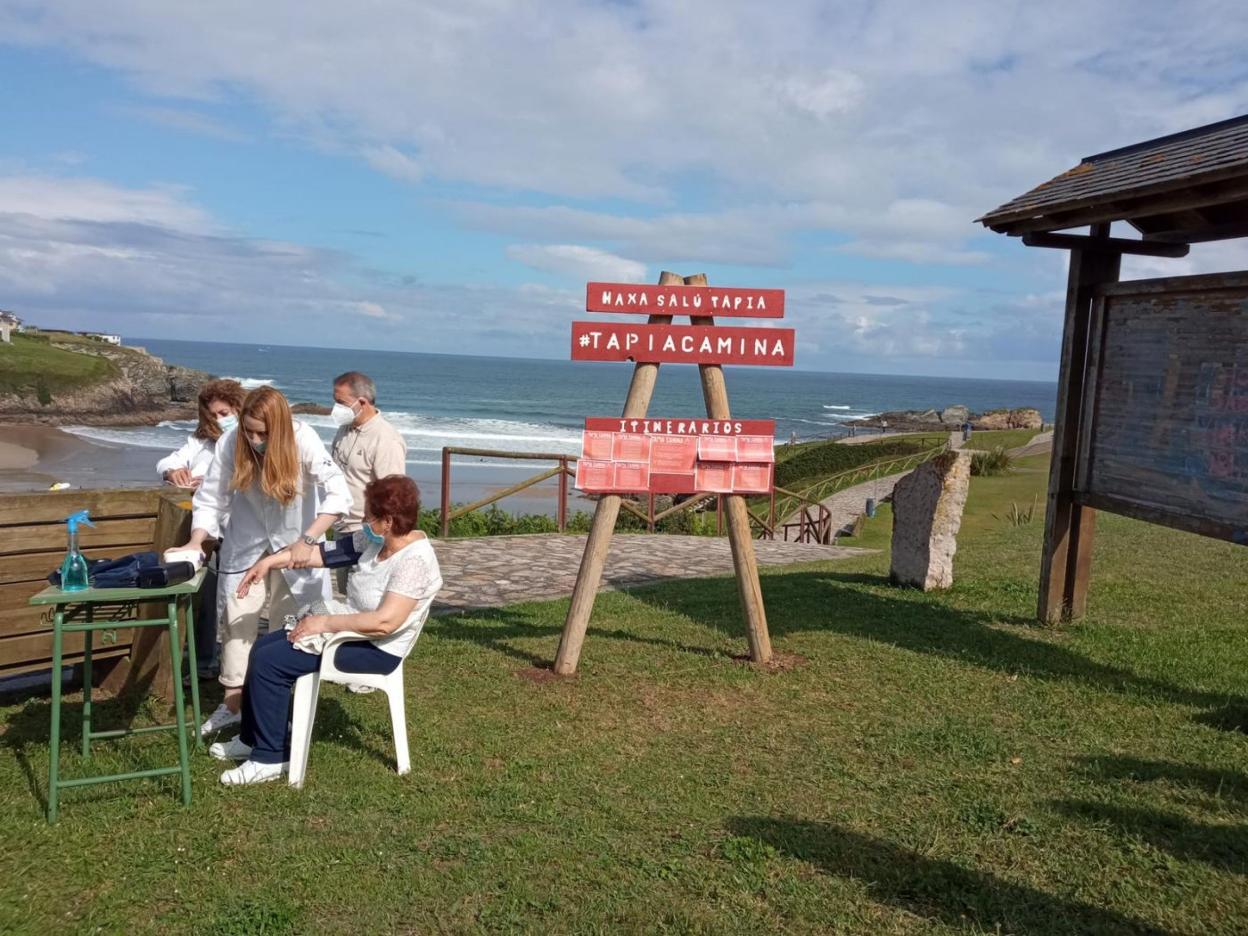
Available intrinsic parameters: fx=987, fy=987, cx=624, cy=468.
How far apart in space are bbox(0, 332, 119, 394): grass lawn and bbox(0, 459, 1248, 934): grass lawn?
50.0 meters

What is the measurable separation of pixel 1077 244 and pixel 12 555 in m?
6.89

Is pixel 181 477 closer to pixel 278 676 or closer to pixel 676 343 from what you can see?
pixel 278 676

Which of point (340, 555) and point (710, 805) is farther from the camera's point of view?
point (340, 555)

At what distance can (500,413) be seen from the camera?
236 feet

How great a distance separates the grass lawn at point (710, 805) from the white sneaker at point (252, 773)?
0.07 meters

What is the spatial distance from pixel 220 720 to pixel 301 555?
3.53 ft

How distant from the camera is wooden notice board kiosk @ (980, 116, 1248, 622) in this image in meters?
5.61

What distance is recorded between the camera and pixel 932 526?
341 inches

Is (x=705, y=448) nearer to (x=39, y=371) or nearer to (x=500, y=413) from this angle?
(x=39, y=371)

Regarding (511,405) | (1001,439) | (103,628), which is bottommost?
(511,405)

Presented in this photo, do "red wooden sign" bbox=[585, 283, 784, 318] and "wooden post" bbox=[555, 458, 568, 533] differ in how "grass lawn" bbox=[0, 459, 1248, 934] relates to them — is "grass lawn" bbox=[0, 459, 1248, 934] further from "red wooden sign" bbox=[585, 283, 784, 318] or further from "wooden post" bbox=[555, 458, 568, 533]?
"wooden post" bbox=[555, 458, 568, 533]

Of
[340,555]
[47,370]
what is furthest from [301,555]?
[47,370]

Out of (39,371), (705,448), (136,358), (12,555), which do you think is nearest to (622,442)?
(705,448)

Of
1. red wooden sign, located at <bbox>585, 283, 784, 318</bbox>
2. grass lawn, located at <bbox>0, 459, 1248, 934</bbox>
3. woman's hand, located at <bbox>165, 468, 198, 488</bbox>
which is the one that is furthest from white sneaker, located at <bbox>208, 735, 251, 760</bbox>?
red wooden sign, located at <bbox>585, 283, 784, 318</bbox>
